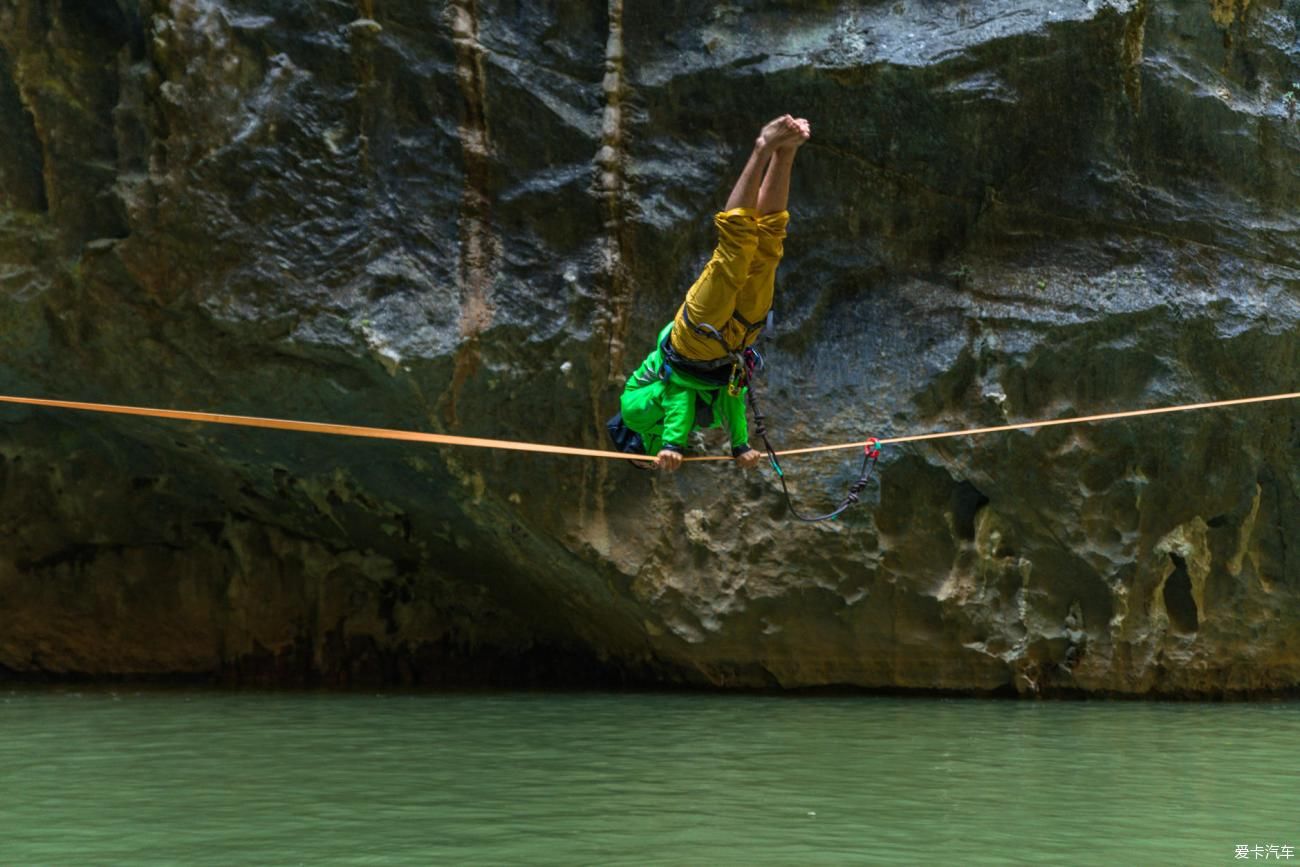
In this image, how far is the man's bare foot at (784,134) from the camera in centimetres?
543

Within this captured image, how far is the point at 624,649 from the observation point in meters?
9.41

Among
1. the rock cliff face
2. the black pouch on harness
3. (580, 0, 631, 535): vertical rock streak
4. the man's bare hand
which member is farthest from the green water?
(580, 0, 631, 535): vertical rock streak

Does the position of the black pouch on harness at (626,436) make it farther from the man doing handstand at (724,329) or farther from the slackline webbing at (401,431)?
the slackline webbing at (401,431)

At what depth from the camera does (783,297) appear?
8.73m

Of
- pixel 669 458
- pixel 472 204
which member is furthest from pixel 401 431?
pixel 472 204

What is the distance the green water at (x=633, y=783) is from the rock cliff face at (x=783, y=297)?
2.97 feet

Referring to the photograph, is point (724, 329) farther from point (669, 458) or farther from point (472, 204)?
point (472, 204)

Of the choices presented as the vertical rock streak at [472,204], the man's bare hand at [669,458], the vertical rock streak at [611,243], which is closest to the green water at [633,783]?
the man's bare hand at [669,458]

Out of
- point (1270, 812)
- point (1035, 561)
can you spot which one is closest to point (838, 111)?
point (1035, 561)

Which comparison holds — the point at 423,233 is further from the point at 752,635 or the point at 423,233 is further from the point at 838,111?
the point at 752,635

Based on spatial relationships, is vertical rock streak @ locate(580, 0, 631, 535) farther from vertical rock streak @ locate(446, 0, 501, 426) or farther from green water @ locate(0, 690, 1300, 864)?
green water @ locate(0, 690, 1300, 864)

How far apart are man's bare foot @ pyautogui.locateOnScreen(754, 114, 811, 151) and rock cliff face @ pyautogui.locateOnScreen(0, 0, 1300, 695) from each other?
3000 millimetres

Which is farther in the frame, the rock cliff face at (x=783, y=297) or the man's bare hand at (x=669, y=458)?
the rock cliff face at (x=783, y=297)

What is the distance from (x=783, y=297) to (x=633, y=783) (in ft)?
13.7
